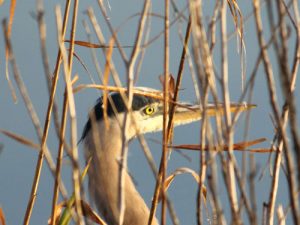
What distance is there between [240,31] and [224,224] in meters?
0.62

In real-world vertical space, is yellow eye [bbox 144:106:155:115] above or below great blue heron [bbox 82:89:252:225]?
above

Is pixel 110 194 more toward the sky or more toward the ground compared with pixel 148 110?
more toward the ground

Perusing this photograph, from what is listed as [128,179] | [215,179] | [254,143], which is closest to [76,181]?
[215,179]

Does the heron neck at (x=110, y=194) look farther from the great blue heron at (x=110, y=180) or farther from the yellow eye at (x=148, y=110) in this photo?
Result: the yellow eye at (x=148, y=110)

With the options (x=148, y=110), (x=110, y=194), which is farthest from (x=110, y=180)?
(x=148, y=110)

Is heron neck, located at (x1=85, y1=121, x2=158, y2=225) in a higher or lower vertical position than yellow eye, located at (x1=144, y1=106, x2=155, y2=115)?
lower

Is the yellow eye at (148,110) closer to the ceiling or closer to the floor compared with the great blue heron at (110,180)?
Result: closer to the ceiling

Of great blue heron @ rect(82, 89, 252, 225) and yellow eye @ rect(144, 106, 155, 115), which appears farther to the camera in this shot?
yellow eye @ rect(144, 106, 155, 115)

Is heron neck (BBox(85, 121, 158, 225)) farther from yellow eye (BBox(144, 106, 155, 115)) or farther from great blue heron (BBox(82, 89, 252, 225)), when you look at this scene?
yellow eye (BBox(144, 106, 155, 115))

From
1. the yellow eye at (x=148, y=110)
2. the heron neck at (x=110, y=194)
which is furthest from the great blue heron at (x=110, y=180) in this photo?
the yellow eye at (x=148, y=110)

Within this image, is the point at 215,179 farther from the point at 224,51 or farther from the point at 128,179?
the point at 128,179

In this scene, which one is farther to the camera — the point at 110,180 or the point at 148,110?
the point at 148,110

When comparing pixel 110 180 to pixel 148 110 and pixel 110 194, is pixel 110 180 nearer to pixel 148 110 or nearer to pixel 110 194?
pixel 110 194

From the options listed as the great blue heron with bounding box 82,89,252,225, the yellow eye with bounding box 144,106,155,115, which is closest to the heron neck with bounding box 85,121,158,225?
the great blue heron with bounding box 82,89,252,225
